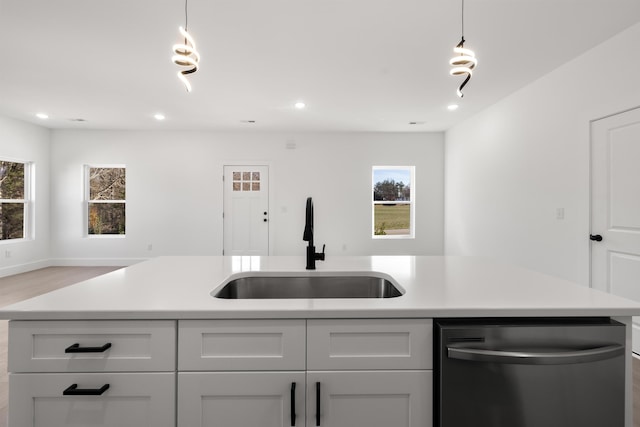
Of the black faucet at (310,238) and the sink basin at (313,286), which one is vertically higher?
the black faucet at (310,238)

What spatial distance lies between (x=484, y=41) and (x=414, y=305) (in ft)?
9.51

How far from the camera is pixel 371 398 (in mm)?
975

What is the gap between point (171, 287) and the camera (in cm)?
122

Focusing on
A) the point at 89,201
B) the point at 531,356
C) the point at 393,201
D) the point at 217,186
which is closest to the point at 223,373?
the point at 531,356

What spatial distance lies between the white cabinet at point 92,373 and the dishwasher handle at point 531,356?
0.82 metres

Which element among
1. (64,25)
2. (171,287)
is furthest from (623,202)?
(64,25)

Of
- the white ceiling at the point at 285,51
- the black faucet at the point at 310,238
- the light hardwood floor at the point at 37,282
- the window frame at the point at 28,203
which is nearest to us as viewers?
the black faucet at the point at 310,238

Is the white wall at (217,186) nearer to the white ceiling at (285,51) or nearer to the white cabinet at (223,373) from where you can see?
the white ceiling at (285,51)

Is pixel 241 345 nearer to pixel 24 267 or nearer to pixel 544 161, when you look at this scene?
pixel 544 161

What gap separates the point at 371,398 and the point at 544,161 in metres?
3.77

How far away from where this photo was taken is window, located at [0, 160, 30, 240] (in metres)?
5.46

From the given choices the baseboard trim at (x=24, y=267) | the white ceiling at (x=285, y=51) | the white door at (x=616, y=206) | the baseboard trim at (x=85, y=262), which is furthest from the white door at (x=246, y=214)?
the white door at (x=616, y=206)

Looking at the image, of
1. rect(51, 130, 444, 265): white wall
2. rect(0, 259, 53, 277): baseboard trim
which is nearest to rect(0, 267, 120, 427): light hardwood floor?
rect(0, 259, 53, 277): baseboard trim

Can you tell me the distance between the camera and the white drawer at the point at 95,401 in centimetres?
94
